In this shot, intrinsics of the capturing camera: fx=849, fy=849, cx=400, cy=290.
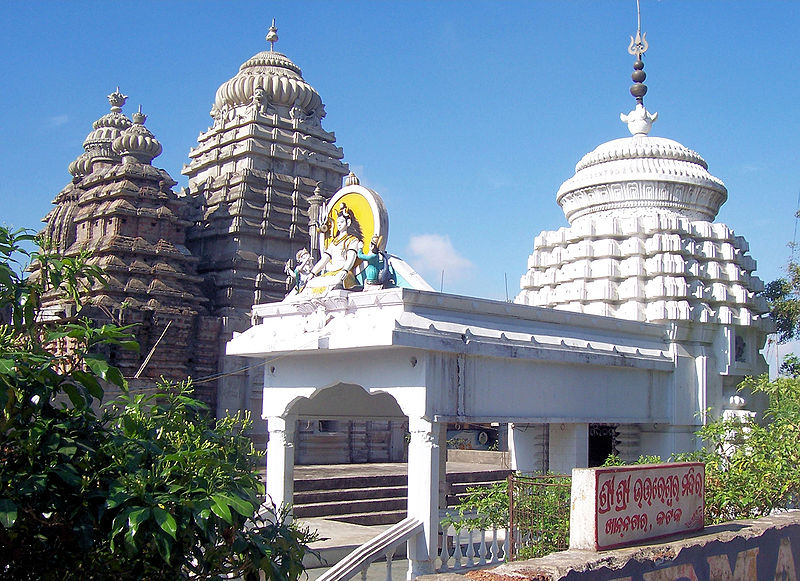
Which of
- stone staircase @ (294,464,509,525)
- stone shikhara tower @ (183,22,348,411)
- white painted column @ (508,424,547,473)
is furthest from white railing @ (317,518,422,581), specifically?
stone shikhara tower @ (183,22,348,411)

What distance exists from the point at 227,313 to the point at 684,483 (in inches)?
838

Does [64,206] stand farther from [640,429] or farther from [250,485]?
[250,485]

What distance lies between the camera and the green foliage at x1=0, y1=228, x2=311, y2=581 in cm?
552

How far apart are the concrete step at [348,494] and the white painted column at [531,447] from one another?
4.39 metres

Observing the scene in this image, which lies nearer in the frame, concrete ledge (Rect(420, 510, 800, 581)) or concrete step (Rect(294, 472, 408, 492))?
concrete ledge (Rect(420, 510, 800, 581))

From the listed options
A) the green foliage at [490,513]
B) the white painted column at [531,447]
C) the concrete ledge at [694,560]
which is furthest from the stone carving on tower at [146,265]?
the concrete ledge at [694,560]

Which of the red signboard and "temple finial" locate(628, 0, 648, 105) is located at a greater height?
"temple finial" locate(628, 0, 648, 105)

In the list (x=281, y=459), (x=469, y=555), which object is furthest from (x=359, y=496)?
(x=469, y=555)

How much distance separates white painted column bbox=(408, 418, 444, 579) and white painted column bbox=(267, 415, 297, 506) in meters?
2.82

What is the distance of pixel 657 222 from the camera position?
18.2 meters

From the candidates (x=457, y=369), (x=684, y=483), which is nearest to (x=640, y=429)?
(x=457, y=369)

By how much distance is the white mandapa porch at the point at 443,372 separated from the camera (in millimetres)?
12305

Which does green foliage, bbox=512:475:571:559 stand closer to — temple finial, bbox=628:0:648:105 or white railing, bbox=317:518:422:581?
white railing, bbox=317:518:422:581

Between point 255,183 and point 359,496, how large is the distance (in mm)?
13897
